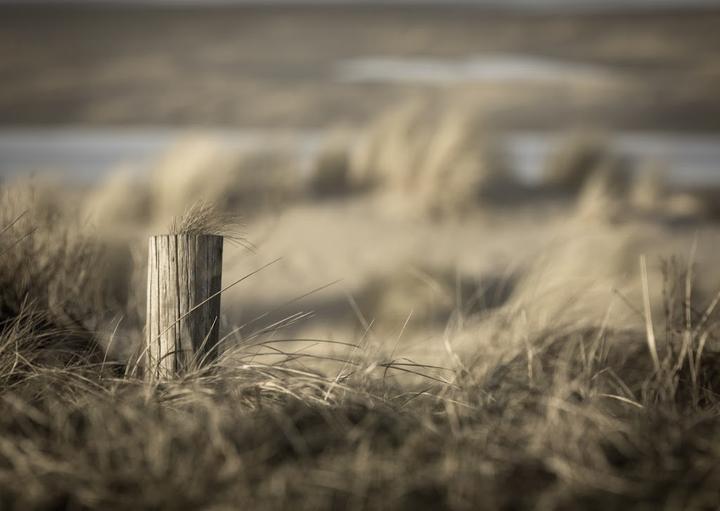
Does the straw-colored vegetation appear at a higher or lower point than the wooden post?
lower

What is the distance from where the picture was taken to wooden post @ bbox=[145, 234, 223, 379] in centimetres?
238

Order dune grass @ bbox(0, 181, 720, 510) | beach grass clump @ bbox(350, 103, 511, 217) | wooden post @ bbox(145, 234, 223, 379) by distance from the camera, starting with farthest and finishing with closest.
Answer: beach grass clump @ bbox(350, 103, 511, 217) < wooden post @ bbox(145, 234, 223, 379) < dune grass @ bbox(0, 181, 720, 510)

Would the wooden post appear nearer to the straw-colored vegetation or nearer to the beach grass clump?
the straw-colored vegetation

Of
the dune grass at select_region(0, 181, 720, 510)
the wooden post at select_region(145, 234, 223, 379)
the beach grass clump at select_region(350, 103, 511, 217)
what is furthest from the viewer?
the beach grass clump at select_region(350, 103, 511, 217)

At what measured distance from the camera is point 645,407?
2164 millimetres

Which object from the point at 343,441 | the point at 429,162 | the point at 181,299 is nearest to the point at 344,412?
the point at 343,441

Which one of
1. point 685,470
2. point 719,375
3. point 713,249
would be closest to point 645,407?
point 685,470

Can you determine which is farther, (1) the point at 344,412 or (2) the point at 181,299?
(2) the point at 181,299

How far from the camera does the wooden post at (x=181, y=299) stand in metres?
2.38

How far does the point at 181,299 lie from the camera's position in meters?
2.41

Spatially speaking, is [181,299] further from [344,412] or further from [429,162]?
[429,162]

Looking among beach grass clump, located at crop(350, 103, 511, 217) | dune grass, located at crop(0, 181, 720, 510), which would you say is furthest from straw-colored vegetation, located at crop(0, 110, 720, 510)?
beach grass clump, located at crop(350, 103, 511, 217)

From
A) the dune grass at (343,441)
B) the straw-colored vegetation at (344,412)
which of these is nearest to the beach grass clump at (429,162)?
the straw-colored vegetation at (344,412)

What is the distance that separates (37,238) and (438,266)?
160 inches
